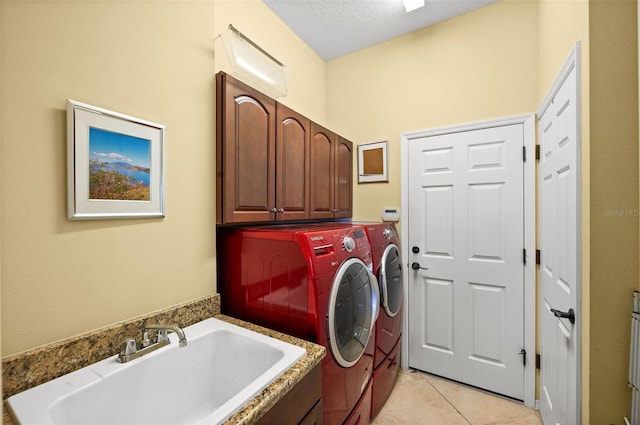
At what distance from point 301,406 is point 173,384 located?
532 millimetres

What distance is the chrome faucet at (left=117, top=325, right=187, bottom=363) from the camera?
1.07 metres

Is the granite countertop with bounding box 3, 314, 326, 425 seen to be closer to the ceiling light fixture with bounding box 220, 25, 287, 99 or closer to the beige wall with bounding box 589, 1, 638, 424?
the beige wall with bounding box 589, 1, 638, 424

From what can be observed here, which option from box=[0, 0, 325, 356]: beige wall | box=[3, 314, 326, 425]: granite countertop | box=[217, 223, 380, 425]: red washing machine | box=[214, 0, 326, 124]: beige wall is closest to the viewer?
box=[3, 314, 326, 425]: granite countertop

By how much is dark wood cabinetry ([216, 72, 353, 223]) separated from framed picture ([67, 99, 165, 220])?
31 cm

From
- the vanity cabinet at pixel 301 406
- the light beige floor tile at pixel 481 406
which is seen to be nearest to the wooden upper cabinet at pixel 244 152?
the vanity cabinet at pixel 301 406

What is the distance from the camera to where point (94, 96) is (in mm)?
1117

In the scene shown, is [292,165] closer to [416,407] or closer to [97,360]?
[97,360]

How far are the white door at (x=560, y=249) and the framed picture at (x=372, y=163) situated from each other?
1.12 metres

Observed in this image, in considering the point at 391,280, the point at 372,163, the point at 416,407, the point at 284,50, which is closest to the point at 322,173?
the point at 372,163

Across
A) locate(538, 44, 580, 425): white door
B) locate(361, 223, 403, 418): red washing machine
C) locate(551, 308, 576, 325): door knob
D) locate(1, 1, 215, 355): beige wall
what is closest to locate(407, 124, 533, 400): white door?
locate(538, 44, 580, 425): white door

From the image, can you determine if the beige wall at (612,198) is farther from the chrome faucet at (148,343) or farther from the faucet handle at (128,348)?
the faucet handle at (128,348)

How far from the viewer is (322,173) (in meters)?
2.25

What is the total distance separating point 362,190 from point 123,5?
2064 mm

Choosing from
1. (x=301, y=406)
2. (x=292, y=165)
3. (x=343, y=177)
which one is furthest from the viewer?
(x=343, y=177)
